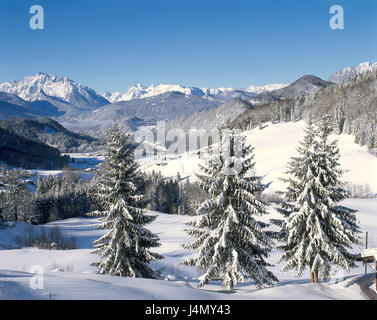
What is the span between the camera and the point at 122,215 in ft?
55.8

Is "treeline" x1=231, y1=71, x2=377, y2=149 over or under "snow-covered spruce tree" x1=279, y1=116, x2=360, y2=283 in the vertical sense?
over

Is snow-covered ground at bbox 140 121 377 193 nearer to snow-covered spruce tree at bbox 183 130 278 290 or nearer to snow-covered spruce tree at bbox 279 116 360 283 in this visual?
snow-covered spruce tree at bbox 279 116 360 283

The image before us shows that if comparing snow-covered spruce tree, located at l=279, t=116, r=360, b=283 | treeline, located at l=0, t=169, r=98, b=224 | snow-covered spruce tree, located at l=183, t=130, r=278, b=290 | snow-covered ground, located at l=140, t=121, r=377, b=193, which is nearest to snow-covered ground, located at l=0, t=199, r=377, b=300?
snow-covered spruce tree, located at l=183, t=130, r=278, b=290

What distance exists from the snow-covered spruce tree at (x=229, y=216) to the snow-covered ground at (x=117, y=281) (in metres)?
1.23

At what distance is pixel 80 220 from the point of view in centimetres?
6719

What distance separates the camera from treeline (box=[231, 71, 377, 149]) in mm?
122125

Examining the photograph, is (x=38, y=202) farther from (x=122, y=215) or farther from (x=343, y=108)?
(x=343, y=108)

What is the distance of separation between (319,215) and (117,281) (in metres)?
12.5

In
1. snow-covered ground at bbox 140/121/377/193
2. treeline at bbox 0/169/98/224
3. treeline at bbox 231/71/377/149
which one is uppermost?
treeline at bbox 231/71/377/149

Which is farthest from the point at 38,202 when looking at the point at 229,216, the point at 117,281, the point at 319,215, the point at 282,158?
the point at 282,158

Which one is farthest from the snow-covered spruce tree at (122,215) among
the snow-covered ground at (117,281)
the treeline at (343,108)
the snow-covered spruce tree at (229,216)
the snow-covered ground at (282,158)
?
the treeline at (343,108)

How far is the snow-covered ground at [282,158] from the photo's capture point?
313ft

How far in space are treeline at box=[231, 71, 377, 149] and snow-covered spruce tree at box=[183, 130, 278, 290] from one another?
379ft
